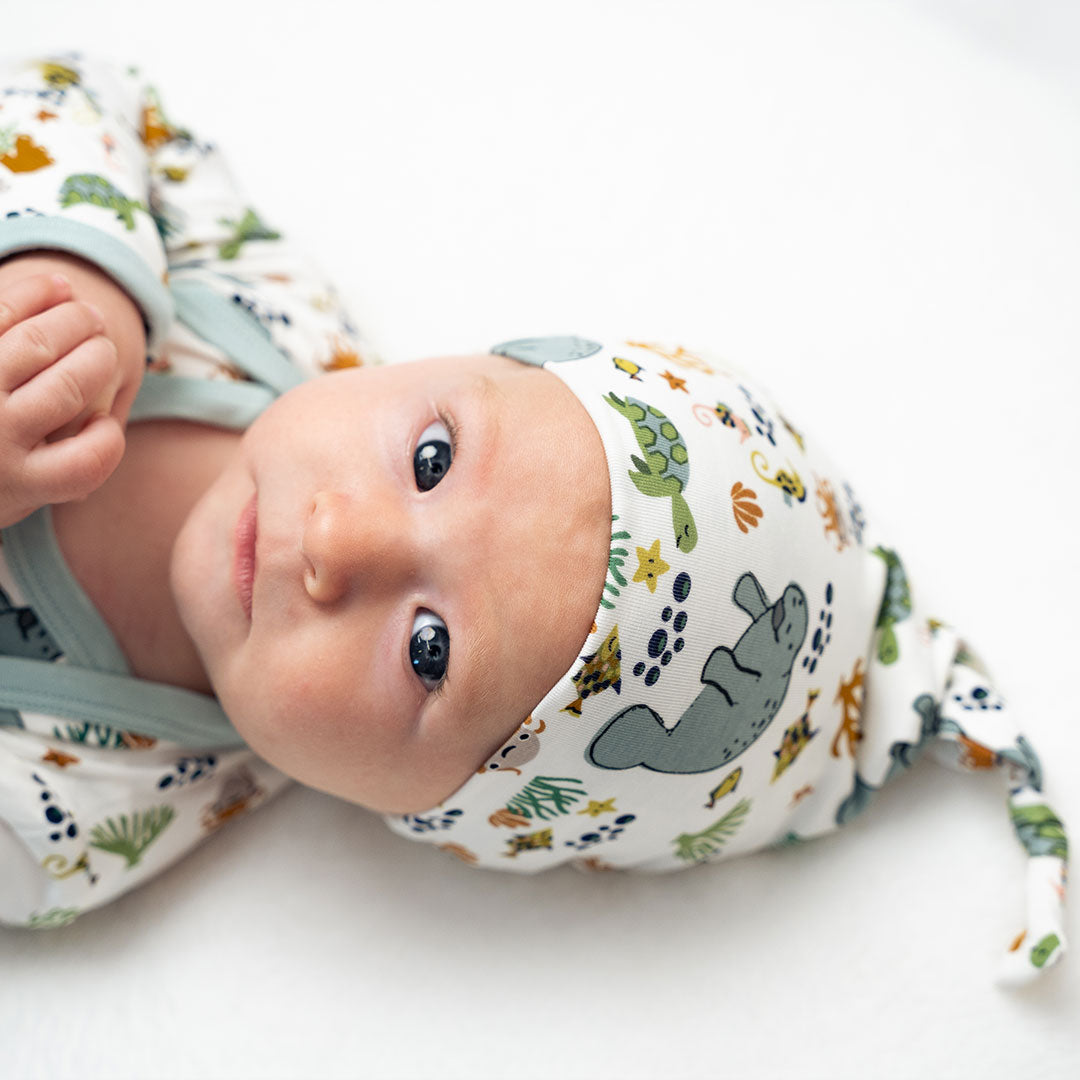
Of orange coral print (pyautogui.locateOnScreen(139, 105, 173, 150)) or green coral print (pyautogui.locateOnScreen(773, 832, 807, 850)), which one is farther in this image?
orange coral print (pyautogui.locateOnScreen(139, 105, 173, 150))

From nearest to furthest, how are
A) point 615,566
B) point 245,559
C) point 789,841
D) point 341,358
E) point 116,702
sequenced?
point 615,566
point 245,559
point 116,702
point 789,841
point 341,358

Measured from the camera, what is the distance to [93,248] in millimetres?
1108

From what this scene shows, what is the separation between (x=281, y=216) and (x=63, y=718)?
Result: 2.84 feet

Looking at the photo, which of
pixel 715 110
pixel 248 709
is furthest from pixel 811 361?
pixel 248 709

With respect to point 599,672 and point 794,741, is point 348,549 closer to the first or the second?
point 599,672

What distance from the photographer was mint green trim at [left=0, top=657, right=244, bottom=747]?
3.64 feet

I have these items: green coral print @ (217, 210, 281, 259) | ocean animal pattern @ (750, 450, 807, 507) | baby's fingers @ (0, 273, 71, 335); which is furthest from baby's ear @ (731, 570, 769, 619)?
green coral print @ (217, 210, 281, 259)

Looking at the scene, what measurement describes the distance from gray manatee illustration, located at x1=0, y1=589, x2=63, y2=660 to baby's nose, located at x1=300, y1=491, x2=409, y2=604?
374 millimetres

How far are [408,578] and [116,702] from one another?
1.37ft

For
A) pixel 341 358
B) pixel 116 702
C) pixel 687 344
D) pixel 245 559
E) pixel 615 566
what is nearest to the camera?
pixel 615 566

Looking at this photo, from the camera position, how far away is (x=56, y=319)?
1.00 meters

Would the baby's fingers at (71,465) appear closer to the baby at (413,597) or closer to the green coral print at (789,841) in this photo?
the baby at (413,597)

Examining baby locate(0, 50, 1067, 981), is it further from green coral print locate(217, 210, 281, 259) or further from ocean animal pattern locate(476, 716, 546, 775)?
green coral print locate(217, 210, 281, 259)

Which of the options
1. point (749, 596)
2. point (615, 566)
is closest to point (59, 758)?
point (615, 566)
